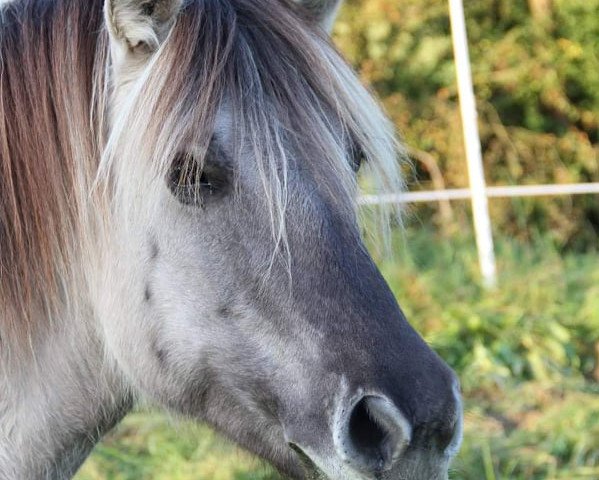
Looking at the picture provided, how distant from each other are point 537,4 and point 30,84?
9.21 metres

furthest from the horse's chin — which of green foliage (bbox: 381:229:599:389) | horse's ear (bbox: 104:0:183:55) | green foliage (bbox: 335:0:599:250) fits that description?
green foliage (bbox: 335:0:599:250)

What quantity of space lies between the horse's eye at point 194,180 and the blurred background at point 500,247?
0.62 meters

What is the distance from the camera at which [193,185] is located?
86.8 inches

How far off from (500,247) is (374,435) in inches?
219

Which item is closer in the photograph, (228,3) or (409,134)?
(228,3)

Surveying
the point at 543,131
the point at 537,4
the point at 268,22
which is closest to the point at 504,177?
the point at 543,131

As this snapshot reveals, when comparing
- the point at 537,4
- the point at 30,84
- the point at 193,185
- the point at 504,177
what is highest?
the point at 30,84

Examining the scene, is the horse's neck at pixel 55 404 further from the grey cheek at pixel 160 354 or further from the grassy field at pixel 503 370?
the grassy field at pixel 503 370

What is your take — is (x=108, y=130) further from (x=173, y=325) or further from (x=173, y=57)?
(x=173, y=325)

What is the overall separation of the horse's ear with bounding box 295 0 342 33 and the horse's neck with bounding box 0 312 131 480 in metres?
1.06

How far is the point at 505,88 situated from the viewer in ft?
34.7

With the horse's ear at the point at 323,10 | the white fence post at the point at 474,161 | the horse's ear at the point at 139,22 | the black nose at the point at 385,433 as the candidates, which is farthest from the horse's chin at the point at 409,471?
the white fence post at the point at 474,161

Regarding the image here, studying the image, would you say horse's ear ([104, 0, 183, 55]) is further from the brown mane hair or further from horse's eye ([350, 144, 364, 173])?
horse's eye ([350, 144, 364, 173])

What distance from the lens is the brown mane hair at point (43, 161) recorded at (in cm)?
235
